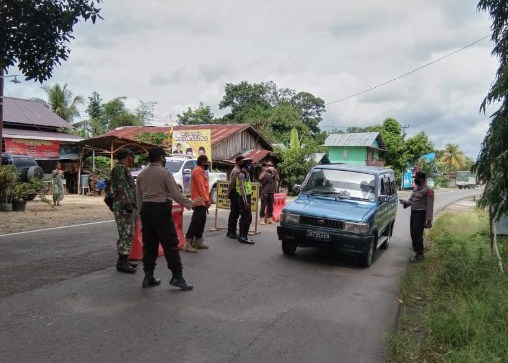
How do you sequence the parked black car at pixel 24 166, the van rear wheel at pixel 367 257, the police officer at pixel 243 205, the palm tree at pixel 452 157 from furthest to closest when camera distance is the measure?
1. the palm tree at pixel 452 157
2. the parked black car at pixel 24 166
3. the police officer at pixel 243 205
4. the van rear wheel at pixel 367 257

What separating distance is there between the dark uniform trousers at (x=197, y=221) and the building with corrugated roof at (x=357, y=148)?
138 ft

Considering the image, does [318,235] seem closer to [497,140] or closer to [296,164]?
[497,140]

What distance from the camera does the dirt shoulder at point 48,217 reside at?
444 inches

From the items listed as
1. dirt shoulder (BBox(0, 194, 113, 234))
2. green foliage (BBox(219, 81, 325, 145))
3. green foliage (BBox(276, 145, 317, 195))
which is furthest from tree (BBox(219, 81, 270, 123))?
dirt shoulder (BBox(0, 194, 113, 234))

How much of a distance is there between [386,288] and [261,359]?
3271 mm

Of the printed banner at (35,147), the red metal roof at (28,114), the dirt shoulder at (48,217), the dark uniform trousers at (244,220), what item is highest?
the red metal roof at (28,114)

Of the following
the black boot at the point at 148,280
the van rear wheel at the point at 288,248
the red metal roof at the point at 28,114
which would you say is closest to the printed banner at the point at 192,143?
the red metal roof at the point at 28,114

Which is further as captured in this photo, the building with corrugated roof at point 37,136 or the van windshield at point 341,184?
the building with corrugated roof at point 37,136

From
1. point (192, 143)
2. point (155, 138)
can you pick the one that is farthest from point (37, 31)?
point (155, 138)

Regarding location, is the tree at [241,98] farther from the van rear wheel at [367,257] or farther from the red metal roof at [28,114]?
the van rear wheel at [367,257]

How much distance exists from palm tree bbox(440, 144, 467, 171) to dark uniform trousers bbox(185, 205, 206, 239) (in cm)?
8317

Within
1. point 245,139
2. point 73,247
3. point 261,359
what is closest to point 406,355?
point 261,359

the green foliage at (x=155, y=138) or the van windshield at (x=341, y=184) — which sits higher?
the green foliage at (x=155, y=138)

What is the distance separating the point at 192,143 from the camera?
A: 998 inches
